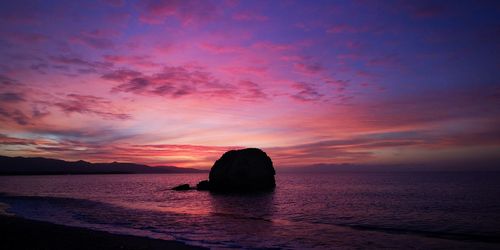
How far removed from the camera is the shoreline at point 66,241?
17578 millimetres

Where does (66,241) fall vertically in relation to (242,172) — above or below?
below

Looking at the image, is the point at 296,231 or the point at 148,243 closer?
the point at 148,243

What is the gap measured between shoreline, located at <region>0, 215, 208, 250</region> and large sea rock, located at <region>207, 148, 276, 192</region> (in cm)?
5961

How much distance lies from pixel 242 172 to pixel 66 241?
63993 millimetres

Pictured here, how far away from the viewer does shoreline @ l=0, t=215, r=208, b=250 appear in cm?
1758

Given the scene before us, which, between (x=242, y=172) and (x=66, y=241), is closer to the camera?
(x=66, y=241)

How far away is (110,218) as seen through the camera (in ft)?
110

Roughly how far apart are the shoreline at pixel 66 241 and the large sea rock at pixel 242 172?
5961cm

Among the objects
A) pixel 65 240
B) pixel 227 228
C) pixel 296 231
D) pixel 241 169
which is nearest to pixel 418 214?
pixel 296 231

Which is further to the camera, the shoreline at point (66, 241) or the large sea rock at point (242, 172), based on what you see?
the large sea rock at point (242, 172)

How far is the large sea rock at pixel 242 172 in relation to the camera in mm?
82250

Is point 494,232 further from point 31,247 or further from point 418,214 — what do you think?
point 31,247

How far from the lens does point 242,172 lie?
82375mm

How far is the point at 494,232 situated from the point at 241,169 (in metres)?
58.8
